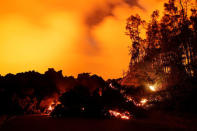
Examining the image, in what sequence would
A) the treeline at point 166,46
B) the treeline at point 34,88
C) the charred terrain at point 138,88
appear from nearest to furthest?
the charred terrain at point 138,88, the treeline at point 34,88, the treeline at point 166,46

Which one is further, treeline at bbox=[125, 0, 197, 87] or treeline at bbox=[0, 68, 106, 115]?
treeline at bbox=[125, 0, 197, 87]

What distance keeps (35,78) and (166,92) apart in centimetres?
827

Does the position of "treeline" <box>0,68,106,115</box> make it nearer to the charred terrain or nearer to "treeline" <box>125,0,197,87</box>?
the charred terrain

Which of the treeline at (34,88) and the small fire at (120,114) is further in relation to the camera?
the treeline at (34,88)

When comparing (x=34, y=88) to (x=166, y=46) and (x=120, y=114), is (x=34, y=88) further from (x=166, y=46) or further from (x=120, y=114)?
(x=166, y=46)

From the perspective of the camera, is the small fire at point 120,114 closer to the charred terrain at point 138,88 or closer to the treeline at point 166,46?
the charred terrain at point 138,88

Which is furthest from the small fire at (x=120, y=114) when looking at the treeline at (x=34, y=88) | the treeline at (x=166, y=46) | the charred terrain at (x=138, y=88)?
the treeline at (x=166, y=46)

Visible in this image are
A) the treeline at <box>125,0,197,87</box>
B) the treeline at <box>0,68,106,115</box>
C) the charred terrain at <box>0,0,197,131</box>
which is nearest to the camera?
the charred terrain at <box>0,0,197,131</box>

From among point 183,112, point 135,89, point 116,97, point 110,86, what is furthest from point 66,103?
point 183,112

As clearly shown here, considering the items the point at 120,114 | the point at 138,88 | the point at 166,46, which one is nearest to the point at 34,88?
the point at 120,114

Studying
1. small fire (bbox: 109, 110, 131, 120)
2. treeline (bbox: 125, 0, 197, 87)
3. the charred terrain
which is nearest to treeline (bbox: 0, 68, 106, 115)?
the charred terrain

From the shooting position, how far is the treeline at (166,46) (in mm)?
11039

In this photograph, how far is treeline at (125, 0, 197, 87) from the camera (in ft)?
36.2

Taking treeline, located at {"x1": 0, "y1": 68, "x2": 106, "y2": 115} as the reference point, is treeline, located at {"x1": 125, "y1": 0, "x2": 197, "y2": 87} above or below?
above
